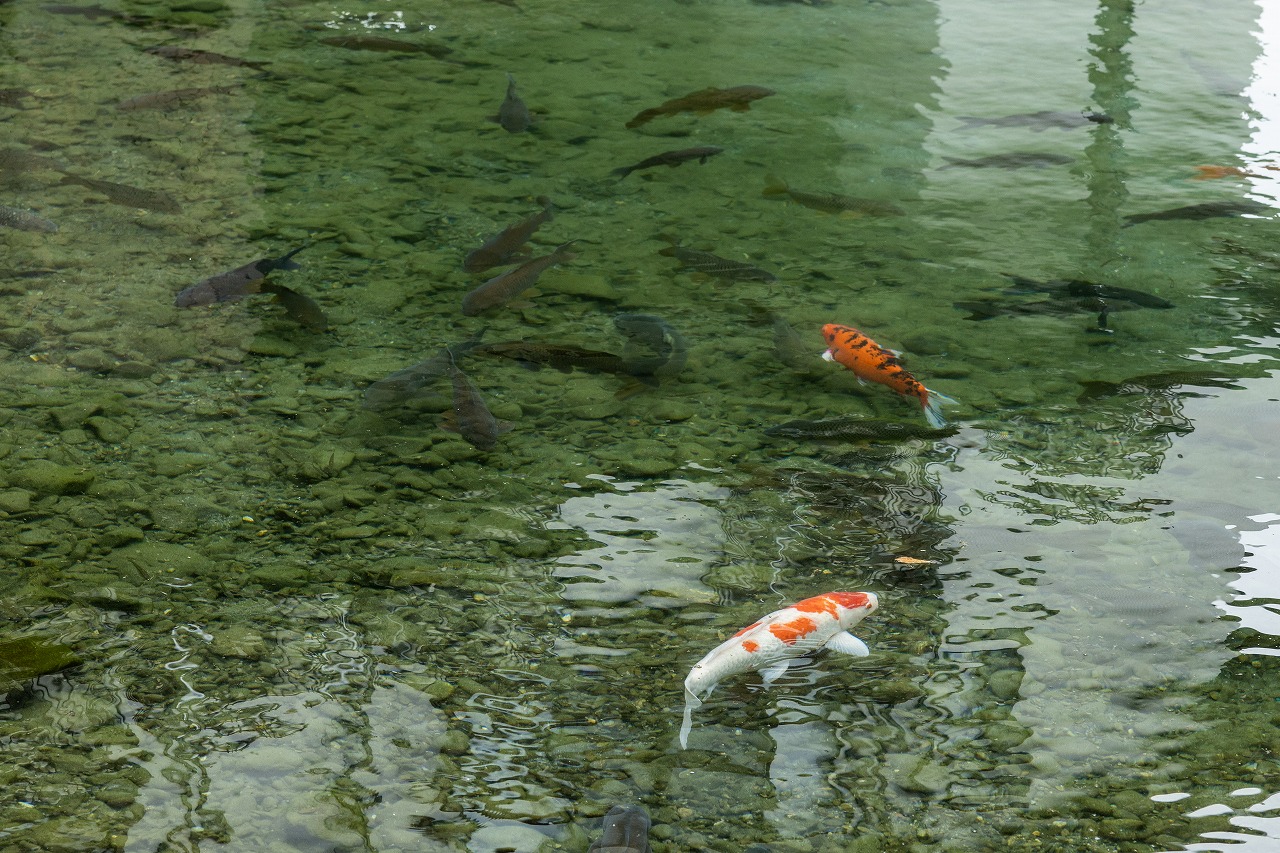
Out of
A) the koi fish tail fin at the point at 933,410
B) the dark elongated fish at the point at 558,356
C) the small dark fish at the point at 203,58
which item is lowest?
the koi fish tail fin at the point at 933,410

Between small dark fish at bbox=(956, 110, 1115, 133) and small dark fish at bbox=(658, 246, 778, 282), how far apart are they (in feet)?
9.81

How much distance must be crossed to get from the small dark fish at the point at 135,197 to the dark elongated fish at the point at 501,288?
195 centimetres

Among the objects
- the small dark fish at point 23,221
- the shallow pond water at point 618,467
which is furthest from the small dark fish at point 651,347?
the small dark fish at point 23,221

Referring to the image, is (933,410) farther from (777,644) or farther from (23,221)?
(23,221)

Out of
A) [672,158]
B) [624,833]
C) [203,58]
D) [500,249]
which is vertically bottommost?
[624,833]

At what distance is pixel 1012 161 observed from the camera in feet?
23.0

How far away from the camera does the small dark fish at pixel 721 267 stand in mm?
5441

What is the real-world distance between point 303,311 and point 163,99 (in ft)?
10.2

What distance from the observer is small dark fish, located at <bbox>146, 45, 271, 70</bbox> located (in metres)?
7.70

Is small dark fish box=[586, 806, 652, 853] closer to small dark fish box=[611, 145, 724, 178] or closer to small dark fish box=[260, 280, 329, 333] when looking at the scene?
small dark fish box=[260, 280, 329, 333]

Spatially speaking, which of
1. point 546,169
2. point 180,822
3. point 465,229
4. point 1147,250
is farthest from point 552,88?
point 180,822

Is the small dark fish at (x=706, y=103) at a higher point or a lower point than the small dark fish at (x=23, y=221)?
higher

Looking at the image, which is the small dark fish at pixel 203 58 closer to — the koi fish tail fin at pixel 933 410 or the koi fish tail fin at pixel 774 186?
the koi fish tail fin at pixel 774 186

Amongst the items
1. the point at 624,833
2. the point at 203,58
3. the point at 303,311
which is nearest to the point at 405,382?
the point at 303,311
